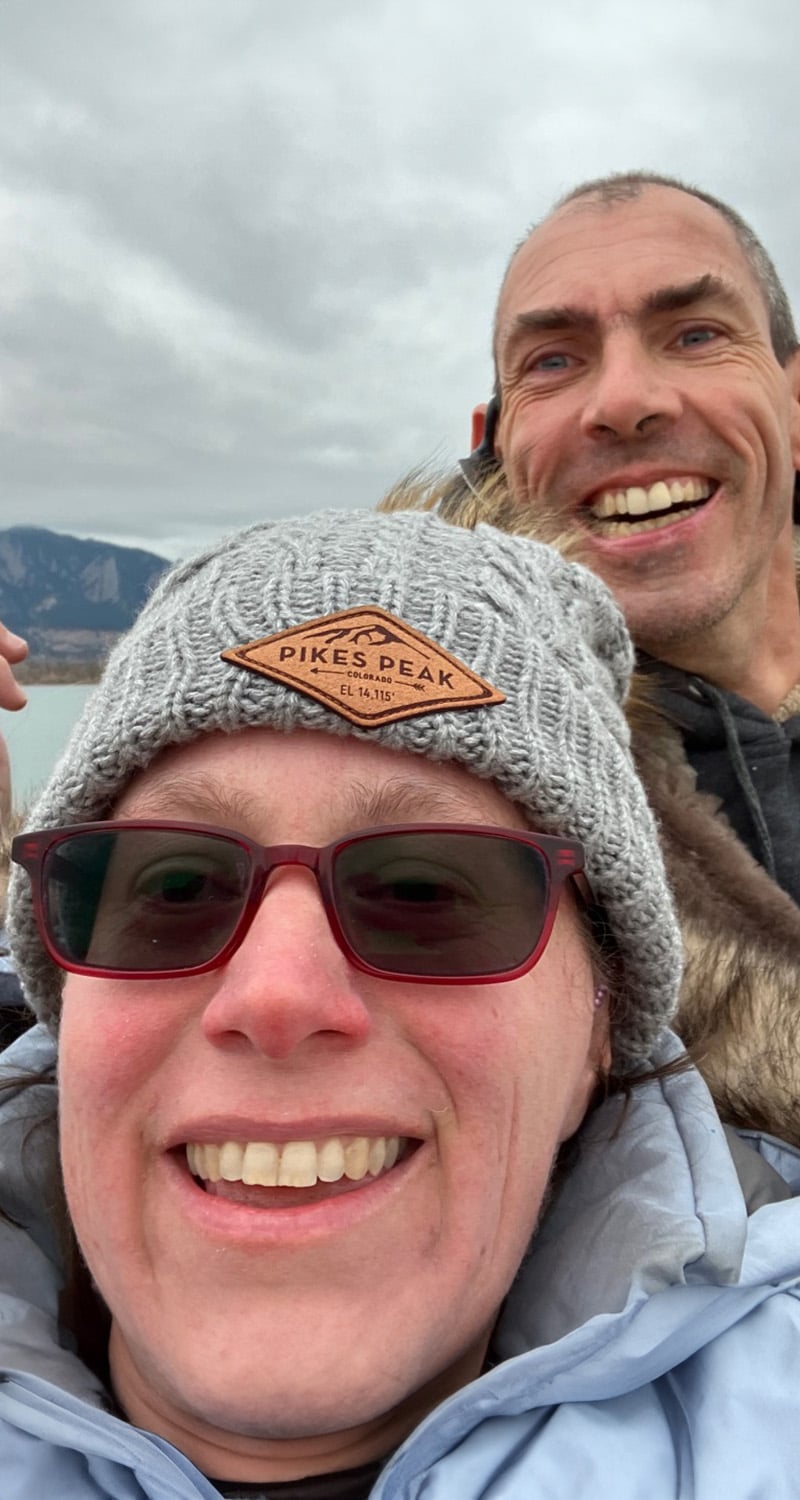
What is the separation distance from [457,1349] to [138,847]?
621 millimetres

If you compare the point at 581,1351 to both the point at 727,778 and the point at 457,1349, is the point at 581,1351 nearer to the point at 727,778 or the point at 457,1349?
the point at 457,1349

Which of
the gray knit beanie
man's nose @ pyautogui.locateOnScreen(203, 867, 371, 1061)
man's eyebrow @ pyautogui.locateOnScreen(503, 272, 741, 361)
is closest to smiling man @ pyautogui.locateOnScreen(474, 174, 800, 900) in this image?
man's eyebrow @ pyautogui.locateOnScreen(503, 272, 741, 361)

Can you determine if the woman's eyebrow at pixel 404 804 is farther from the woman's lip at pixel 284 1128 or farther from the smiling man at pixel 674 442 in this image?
the smiling man at pixel 674 442

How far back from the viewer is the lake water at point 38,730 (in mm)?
1426

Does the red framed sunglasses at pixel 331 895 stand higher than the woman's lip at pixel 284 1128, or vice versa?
the red framed sunglasses at pixel 331 895

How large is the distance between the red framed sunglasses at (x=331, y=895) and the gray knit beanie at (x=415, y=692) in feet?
0.31

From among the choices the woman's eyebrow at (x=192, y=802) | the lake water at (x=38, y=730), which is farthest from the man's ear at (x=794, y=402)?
the woman's eyebrow at (x=192, y=802)

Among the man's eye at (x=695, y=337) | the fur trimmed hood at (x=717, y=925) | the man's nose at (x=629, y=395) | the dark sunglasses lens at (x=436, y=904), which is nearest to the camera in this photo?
the dark sunglasses lens at (x=436, y=904)

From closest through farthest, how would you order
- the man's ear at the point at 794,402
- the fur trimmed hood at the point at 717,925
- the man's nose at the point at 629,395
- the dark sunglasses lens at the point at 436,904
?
1. the dark sunglasses lens at the point at 436,904
2. the fur trimmed hood at the point at 717,925
3. the man's nose at the point at 629,395
4. the man's ear at the point at 794,402

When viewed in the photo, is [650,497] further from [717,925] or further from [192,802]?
[192,802]

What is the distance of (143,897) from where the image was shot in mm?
1038

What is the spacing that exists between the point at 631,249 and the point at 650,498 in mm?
578

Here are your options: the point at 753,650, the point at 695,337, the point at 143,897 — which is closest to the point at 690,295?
the point at 695,337

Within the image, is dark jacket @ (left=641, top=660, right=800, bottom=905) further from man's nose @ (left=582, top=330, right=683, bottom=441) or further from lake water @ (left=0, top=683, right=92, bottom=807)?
lake water @ (left=0, top=683, right=92, bottom=807)
